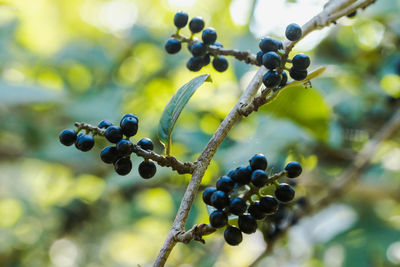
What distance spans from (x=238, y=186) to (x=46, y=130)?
2284 millimetres

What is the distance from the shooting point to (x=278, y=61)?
2.72 ft

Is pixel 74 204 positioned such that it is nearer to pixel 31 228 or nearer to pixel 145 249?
pixel 31 228

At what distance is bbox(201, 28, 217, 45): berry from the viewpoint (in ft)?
3.39

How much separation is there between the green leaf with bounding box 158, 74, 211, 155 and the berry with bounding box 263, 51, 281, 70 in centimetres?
16

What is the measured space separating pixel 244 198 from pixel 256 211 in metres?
0.04

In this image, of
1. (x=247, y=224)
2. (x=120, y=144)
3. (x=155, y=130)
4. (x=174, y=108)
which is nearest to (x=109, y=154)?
(x=120, y=144)

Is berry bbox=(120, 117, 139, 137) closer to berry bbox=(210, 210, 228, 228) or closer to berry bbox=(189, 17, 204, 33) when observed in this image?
berry bbox=(210, 210, 228, 228)

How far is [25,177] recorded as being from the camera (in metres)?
3.51

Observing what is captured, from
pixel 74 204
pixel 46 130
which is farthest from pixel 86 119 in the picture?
pixel 74 204

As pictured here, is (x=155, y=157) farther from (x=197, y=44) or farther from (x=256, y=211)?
(x=197, y=44)

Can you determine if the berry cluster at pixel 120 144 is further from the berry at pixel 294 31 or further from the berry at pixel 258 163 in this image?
the berry at pixel 294 31

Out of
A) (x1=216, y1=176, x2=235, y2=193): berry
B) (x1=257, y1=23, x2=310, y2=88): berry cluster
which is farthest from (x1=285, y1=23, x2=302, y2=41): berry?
(x1=216, y1=176, x2=235, y2=193): berry

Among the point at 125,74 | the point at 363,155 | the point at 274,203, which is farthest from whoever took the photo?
the point at 125,74

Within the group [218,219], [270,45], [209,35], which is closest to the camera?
[218,219]
